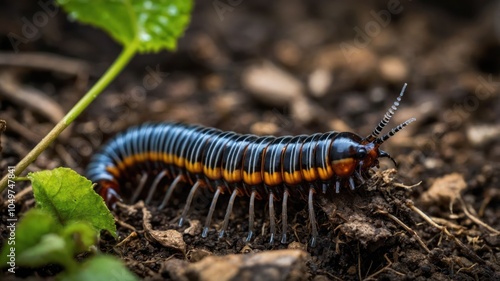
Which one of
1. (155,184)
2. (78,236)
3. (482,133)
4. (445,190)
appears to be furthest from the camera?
(482,133)

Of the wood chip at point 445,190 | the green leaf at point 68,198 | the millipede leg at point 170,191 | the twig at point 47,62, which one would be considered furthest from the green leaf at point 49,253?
the twig at point 47,62

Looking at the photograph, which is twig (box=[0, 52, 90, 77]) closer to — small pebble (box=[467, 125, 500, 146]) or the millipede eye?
the millipede eye

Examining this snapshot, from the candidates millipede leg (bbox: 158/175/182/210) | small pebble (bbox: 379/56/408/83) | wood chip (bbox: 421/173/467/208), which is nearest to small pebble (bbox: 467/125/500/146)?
wood chip (bbox: 421/173/467/208)

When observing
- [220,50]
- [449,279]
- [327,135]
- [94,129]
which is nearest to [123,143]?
[94,129]

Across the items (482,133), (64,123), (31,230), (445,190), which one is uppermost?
(482,133)

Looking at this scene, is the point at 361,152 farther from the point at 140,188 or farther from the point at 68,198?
the point at 140,188

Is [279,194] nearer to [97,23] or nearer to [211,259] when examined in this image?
[211,259]

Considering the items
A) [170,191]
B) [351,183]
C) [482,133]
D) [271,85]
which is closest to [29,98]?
[170,191]
